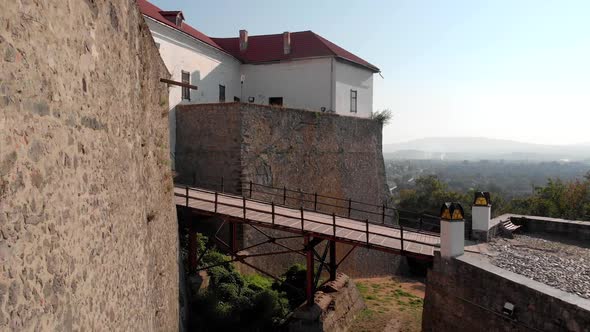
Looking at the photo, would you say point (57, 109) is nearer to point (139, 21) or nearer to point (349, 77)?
point (139, 21)

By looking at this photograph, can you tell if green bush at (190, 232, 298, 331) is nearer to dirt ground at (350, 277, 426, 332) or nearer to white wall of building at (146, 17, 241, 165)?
dirt ground at (350, 277, 426, 332)

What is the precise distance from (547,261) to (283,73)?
16692 mm

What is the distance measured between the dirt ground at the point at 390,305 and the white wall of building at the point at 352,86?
9.38 meters

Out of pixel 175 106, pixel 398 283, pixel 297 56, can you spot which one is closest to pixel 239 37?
pixel 297 56

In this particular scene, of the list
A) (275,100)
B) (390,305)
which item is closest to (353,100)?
(275,100)

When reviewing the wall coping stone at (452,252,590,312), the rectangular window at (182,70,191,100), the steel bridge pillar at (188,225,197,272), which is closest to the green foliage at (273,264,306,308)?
the steel bridge pillar at (188,225,197,272)

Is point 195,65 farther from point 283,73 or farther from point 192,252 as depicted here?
point 192,252

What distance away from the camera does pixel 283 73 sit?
23219mm

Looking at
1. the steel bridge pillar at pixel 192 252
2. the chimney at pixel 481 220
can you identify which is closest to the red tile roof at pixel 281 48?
the chimney at pixel 481 220

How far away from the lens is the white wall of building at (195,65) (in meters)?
17.0

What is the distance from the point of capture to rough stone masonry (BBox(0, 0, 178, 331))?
7.63ft

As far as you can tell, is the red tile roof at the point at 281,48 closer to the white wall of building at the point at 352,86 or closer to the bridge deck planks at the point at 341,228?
the white wall of building at the point at 352,86

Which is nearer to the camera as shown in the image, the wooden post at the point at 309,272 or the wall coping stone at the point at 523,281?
the wall coping stone at the point at 523,281

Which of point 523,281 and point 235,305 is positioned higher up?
point 523,281
